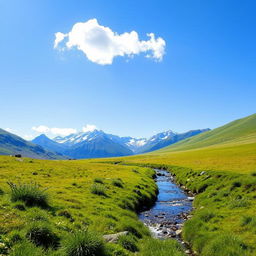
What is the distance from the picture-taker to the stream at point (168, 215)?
19.6 metres

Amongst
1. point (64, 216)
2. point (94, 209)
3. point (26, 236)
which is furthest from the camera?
point (94, 209)

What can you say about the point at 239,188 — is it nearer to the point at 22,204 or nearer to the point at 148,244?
the point at 148,244

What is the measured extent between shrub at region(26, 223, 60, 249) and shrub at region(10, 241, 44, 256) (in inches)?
34.6

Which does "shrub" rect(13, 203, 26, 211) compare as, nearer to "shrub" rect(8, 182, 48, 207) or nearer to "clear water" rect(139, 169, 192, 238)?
"shrub" rect(8, 182, 48, 207)

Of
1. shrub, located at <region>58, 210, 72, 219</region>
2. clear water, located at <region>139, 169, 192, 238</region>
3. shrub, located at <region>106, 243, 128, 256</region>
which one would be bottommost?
clear water, located at <region>139, 169, 192, 238</region>

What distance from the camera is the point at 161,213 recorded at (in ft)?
85.4

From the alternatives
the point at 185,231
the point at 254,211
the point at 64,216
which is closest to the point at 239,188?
the point at 254,211

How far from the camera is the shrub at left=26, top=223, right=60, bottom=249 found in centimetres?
1097

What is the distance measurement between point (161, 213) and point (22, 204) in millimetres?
16680

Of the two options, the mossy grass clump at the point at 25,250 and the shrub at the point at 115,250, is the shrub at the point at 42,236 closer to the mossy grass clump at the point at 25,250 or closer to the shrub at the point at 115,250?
the mossy grass clump at the point at 25,250

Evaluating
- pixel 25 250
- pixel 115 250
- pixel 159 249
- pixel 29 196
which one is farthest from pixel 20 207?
pixel 159 249

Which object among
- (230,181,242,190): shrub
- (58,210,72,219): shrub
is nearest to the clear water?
(230,181,242,190): shrub

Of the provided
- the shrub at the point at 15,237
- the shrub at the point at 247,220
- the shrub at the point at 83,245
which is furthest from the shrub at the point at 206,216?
the shrub at the point at 15,237

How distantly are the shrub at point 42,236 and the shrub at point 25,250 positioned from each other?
2.89 feet
